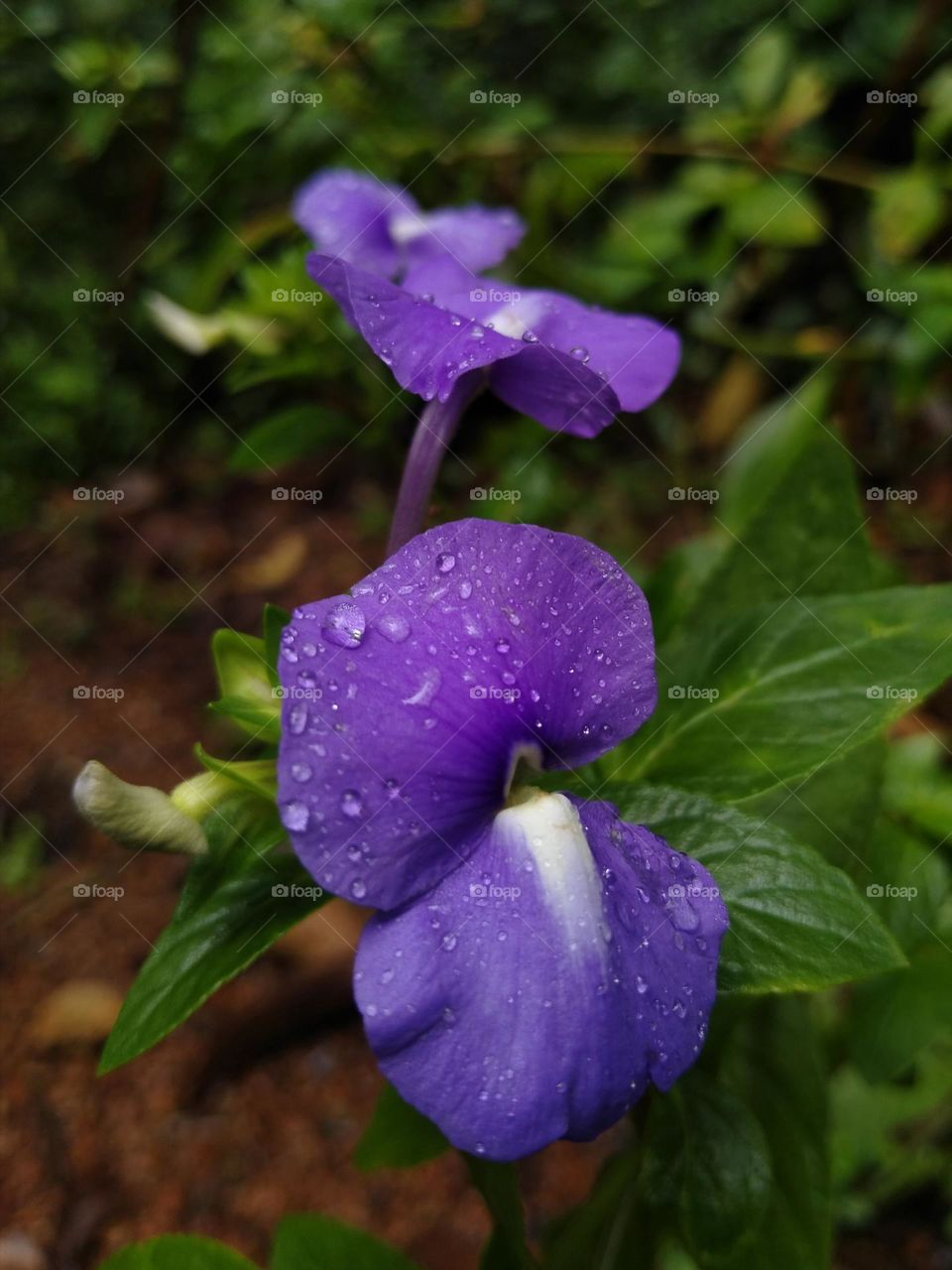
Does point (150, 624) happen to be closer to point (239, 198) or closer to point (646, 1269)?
point (239, 198)

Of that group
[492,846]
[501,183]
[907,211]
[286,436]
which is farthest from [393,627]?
[501,183]

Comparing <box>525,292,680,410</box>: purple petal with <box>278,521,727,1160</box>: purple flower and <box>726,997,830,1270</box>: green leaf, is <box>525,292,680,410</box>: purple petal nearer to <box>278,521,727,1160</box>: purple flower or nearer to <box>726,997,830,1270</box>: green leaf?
<box>278,521,727,1160</box>: purple flower

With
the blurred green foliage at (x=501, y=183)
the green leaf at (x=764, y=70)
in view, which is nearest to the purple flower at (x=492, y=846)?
the blurred green foliage at (x=501, y=183)

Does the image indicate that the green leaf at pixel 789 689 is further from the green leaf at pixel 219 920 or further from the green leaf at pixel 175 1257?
the green leaf at pixel 175 1257


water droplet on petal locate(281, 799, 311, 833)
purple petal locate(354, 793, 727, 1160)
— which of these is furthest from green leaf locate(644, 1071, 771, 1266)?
water droplet on petal locate(281, 799, 311, 833)

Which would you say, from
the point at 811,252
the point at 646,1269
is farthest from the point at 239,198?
the point at 646,1269

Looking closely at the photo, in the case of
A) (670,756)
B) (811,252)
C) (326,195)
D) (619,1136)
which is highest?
(326,195)

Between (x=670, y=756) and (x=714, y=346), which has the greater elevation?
(x=670, y=756)

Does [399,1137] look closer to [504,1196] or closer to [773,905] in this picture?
[504,1196]
